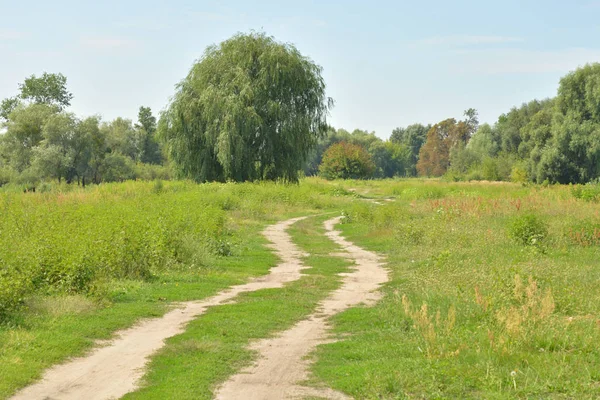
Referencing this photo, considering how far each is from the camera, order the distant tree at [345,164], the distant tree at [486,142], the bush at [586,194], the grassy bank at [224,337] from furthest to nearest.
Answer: the distant tree at [486,142] < the distant tree at [345,164] < the bush at [586,194] < the grassy bank at [224,337]

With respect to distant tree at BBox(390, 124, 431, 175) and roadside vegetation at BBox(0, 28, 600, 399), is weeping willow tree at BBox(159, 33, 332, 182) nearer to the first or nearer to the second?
roadside vegetation at BBox(0, 28, 600, 399)

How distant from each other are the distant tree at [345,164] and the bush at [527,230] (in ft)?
184

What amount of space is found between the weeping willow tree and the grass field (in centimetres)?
2233

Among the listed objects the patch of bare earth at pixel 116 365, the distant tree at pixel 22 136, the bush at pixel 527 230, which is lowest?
the patch of bare earth at pixel 116 365

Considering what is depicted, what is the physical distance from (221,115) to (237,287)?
32.5 m

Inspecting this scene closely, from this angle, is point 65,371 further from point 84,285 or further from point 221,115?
point 221,115


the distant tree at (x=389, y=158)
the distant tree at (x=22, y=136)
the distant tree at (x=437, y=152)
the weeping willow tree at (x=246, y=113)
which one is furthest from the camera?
the distant tree at (x=437, y=152)

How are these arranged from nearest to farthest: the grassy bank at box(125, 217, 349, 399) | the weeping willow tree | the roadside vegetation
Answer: the grassy bank at box(125, 217, 349, 399)
the roadside vegetation
the weeping willow tree

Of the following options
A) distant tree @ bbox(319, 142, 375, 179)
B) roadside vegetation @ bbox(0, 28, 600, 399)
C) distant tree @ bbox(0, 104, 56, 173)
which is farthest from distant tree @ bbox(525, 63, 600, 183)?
distant tree @ bbox(0, 104, 56, 173)

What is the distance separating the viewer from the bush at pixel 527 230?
19609 mm

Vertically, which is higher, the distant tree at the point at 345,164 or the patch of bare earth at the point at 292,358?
the distant tree at the point at 345,164

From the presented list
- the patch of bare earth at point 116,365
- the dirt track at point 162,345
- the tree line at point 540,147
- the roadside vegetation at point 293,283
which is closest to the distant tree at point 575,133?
the tree line at point 540,147

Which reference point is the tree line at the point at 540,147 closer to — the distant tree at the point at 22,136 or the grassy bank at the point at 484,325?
the distant tree at the point at 22,136

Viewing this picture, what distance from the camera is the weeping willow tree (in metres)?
46.9
